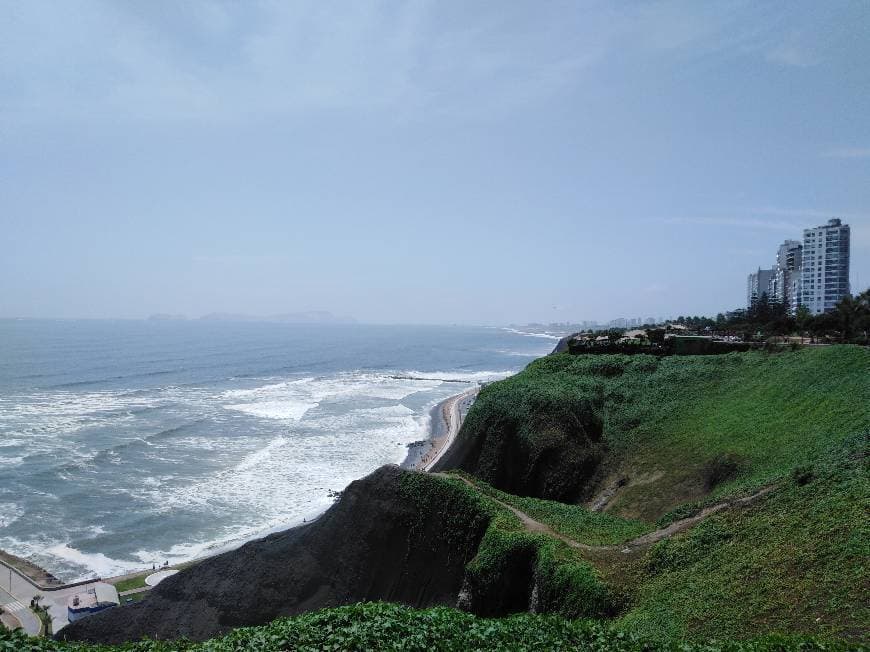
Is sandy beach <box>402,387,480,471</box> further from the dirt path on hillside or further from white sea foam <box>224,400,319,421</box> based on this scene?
the dirt path on hillside

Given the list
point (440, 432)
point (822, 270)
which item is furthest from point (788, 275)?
point (440, 432)

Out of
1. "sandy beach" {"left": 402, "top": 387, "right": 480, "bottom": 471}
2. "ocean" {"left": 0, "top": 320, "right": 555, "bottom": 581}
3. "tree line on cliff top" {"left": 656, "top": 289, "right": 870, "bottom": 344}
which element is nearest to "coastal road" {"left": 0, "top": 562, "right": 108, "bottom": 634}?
"ocean" {"left": 0, "top": 320, "right": 555, "bottom": 581}

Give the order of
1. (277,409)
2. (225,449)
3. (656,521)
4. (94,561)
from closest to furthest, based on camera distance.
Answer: (656,521) < (94,561) < (225,449) < (277,409)

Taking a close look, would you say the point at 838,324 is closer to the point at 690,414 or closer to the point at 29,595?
the point at 690,414

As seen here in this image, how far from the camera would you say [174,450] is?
54.0 meters

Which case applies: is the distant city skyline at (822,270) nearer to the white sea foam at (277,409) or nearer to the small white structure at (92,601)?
the white sea foam at (277,409)

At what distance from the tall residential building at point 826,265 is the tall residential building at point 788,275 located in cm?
462

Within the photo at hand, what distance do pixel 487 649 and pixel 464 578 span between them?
926 centimetres

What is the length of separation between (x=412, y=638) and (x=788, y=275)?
500 ft

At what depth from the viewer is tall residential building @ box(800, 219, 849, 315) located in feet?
383

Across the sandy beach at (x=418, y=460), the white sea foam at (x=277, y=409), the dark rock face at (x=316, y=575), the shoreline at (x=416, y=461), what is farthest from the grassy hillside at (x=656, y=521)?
the white sea foam at (x=277, y=409)

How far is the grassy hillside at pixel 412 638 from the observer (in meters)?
9.78

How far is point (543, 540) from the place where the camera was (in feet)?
57.6

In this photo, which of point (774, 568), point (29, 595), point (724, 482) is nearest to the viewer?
point (774, 568)
